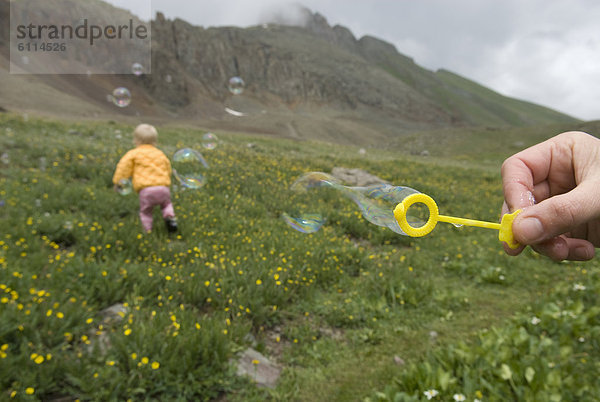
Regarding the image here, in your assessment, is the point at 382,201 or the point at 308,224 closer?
the point at 382,201

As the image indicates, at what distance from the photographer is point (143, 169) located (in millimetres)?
6461

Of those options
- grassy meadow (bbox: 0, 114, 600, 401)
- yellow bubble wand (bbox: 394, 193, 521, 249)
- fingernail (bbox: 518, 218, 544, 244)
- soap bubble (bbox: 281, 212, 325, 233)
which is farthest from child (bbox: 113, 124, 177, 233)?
fingernail (bbox: 518, 218, 544, 244)

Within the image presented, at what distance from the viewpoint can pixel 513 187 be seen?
197 cm

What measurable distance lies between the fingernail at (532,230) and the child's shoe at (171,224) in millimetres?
5624

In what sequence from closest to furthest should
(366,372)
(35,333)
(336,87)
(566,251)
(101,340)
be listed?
1. (566,251)
2. (35,333)
3. (101,340)
4. (366,372)
5. (336,87)

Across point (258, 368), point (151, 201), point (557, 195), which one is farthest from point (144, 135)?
point (557, 195)

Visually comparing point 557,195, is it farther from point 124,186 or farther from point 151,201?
point 124,186

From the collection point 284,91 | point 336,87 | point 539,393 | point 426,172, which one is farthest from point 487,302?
point 336,87

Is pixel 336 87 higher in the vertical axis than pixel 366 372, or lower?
higher

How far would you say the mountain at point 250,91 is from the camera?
233 feet

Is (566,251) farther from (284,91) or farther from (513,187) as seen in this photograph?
(284,91)

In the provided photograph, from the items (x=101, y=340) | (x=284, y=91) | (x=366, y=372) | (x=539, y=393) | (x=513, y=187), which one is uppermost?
(x=284, y=91)

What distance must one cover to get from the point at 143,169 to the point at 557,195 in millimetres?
6255

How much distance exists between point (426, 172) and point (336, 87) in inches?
4901
